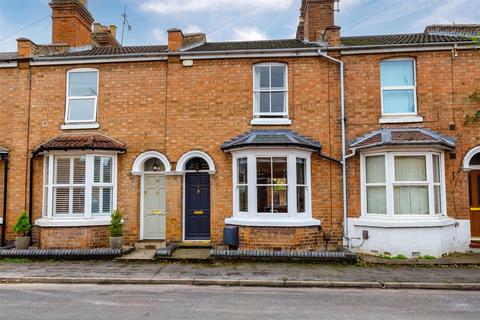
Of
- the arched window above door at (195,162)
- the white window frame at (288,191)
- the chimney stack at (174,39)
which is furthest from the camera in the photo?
the chimney stack at (174,39)

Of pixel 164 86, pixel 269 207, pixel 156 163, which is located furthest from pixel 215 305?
pixel 164 86

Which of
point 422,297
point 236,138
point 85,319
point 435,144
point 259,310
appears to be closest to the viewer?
point 85,319

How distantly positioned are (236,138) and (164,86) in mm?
2968

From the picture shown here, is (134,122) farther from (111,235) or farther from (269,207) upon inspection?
(269,207)

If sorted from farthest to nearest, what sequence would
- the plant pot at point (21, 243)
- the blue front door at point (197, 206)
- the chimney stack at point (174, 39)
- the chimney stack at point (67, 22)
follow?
the chimney stack at point (67, 22) → the chimney stack at point (174, 39) → the blue front door at point (197, 206) → the plant pot at point (21, 243)

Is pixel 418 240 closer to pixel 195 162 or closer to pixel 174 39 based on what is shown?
pixel 195 162

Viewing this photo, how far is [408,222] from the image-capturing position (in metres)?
11.4

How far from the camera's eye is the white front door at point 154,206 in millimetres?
12922

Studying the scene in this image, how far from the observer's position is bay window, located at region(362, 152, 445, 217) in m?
11.7

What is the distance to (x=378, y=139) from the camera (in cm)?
1191

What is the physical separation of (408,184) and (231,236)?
18.0ft

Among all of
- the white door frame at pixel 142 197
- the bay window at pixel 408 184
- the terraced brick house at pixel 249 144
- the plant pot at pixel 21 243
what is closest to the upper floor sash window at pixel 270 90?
the terraced brick house at pixel 249 144

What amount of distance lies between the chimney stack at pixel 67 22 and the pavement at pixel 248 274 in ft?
29.3

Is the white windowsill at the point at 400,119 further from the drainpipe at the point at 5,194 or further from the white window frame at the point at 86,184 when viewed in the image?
the drainpipe at the point at 5,194
